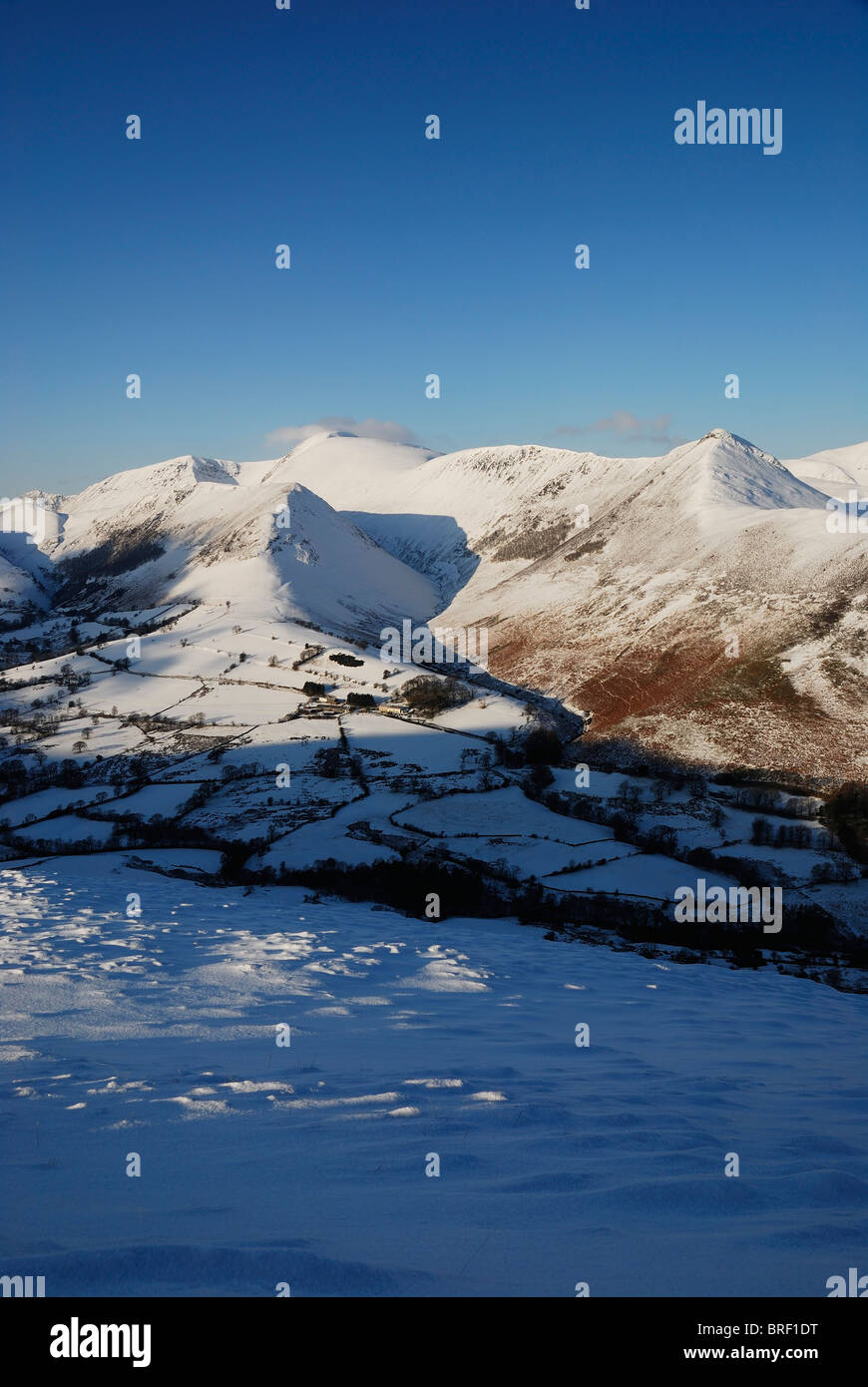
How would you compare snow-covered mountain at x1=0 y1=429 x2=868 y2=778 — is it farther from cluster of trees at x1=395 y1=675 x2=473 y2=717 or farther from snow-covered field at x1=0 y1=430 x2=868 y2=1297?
cluster of trees at x1=395 y1=675 x2=473 y2=717

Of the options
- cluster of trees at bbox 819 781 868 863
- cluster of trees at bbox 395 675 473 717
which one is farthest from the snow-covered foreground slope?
cluster of trees at bbox 395 675 473 717

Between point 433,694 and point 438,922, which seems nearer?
point 438,922

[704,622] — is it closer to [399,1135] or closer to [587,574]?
[587,574]

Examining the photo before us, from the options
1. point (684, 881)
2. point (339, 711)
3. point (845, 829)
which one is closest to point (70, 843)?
point (339, 711)

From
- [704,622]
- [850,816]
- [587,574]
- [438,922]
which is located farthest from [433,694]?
[587,574]

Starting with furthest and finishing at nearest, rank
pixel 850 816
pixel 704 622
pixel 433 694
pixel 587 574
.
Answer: pixel 587 574 → pixel 704 622 → pixel 433 694 → pixel 850 816
